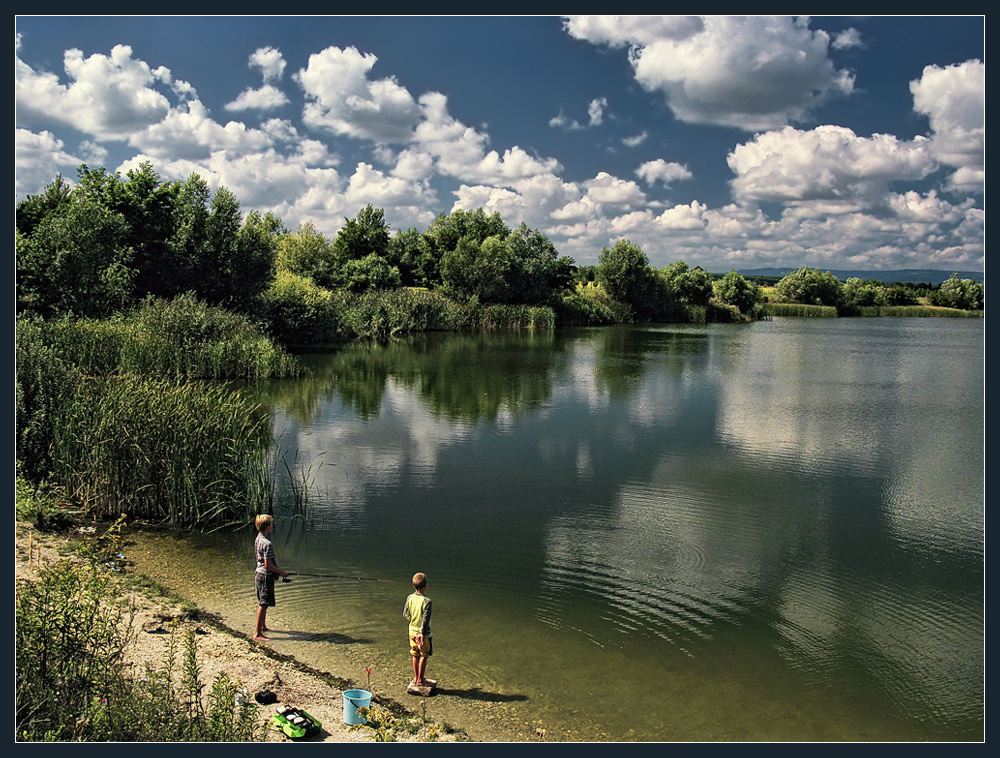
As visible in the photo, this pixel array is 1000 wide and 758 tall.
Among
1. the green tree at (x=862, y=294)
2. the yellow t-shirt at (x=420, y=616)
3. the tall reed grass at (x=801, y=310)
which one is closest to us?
the yellow t-shirt at (x=420, y=616)

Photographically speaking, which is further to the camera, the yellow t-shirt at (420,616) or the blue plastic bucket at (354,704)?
the yellow t-shirt at (420,616)

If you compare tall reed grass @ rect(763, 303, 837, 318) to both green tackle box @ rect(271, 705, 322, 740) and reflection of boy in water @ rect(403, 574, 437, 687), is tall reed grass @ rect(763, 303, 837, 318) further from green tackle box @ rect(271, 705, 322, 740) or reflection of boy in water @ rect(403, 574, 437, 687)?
green tackle box @ rect(271, 705, 322, 740)

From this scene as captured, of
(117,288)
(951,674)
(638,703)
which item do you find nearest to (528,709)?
(638,703)

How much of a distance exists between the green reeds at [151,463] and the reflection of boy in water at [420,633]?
5.08 meters

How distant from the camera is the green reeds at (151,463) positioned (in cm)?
1034

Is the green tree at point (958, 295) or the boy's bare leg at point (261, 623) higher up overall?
the green tree at point (958, 295)

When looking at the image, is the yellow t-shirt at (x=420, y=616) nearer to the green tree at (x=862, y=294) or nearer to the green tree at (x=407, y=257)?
the green tree at (x=407, y=257)

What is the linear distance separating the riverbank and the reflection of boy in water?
201mm

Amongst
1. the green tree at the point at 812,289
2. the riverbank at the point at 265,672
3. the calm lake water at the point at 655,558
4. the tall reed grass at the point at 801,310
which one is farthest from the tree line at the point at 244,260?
the green tree at the point at 812,289

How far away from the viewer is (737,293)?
274 ft

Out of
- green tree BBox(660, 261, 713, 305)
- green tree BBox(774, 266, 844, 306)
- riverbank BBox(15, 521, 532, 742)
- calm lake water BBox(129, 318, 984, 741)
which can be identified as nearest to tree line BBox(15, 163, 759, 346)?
green tree BBox(660, 261, 713, 305)

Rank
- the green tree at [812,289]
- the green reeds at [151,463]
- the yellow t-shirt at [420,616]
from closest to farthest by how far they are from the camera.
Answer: the yellow t-shirt at [420,616] < the green reeds at [151,463] < the green tree at [812,289]

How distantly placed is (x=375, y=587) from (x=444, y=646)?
164cm

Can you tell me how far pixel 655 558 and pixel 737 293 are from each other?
7898 cm
